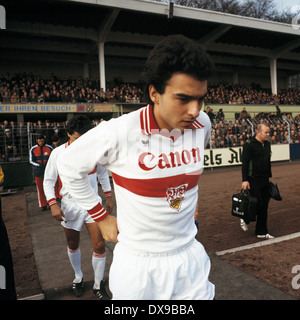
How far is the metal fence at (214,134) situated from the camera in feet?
40.1

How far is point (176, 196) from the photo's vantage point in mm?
1691

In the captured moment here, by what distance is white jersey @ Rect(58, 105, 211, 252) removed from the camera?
1.63 meters

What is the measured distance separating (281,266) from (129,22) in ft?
76.9

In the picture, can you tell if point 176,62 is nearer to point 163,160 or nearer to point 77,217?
point 163,160

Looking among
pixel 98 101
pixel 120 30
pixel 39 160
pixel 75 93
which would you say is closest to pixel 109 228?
pixel 39 160

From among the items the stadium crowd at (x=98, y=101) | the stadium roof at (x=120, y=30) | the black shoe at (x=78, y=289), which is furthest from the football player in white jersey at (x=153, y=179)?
the stadium roof at (x=120, y=30)

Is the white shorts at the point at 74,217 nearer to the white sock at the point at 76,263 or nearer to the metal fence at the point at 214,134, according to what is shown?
the white sock at the point at 76,263

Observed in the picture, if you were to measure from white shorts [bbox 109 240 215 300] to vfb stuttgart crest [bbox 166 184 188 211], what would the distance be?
0.29 meters

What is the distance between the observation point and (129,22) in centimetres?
2319

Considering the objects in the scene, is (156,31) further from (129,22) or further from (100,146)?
(100,146)

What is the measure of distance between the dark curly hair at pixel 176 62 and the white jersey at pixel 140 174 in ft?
0.76

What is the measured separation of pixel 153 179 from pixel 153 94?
1.61 feet
